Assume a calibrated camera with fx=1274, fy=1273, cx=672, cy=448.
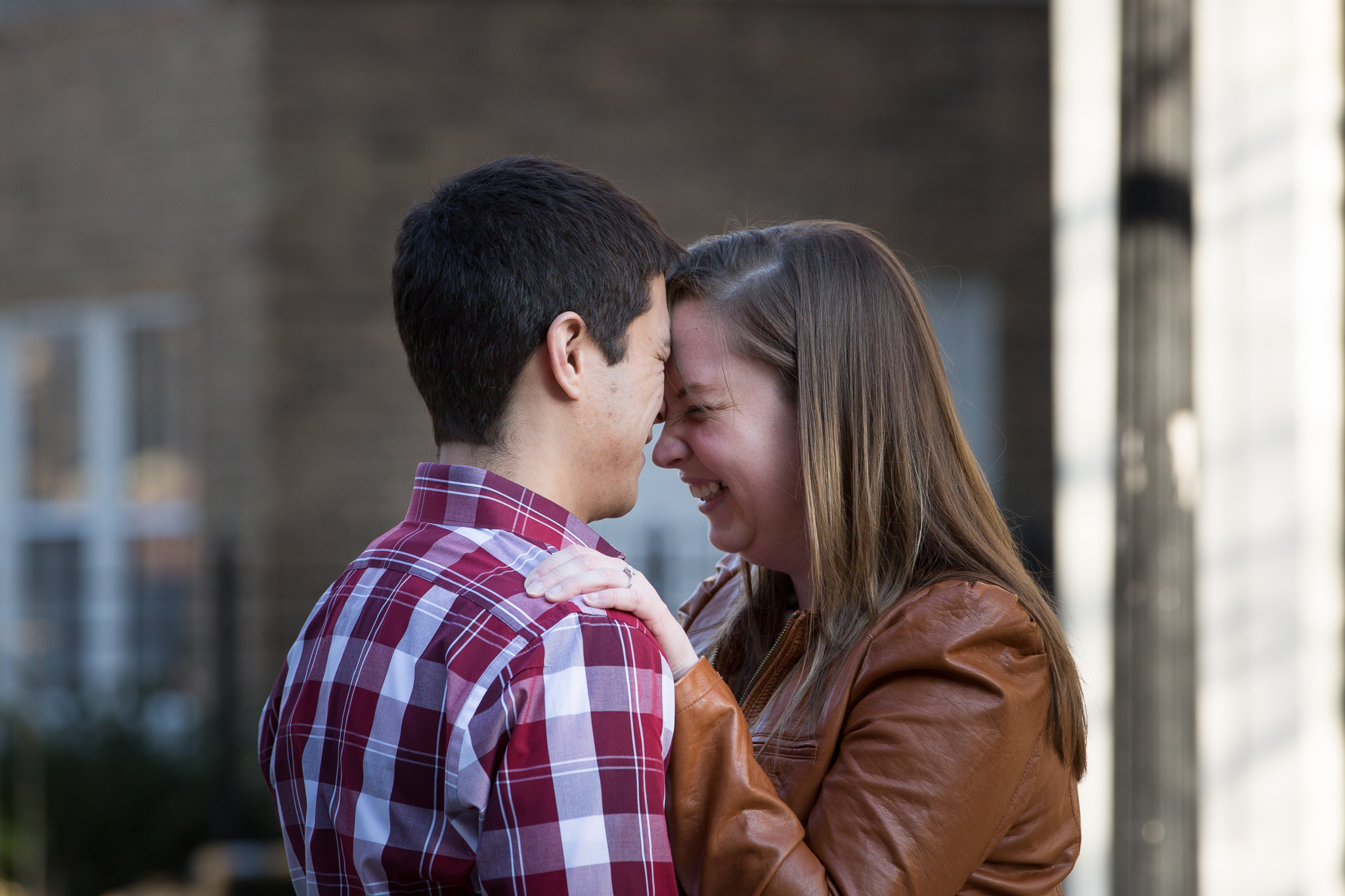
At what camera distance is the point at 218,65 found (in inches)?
299

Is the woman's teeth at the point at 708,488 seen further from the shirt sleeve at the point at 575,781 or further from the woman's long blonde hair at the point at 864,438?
the shirt sleeve at the point at 575,781

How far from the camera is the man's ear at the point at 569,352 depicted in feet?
5.17

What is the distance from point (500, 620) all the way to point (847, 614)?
678 mm

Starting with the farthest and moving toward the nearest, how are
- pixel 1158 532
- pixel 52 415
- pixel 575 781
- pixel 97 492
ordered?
pixel 52 415
pixel 97 492
pixel 1158 532
pixel 575 781

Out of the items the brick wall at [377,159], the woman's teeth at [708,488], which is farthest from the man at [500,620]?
the brick wall at [377,159]

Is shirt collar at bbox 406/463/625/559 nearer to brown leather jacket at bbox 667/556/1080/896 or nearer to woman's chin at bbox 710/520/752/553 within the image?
brown leather jacket at bbox 667/556/1080/896

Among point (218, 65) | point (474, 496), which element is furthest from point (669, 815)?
point (218, 65)

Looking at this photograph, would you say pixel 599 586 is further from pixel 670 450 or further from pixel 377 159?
pixel 377 159

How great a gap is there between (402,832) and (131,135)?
757cm

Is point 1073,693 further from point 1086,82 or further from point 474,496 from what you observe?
point 1086,82

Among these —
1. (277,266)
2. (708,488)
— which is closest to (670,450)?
(708,488)

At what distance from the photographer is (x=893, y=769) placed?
1689 millimetres

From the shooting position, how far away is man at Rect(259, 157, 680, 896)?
1.37 metres

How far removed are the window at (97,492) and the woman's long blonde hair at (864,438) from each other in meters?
6.49
